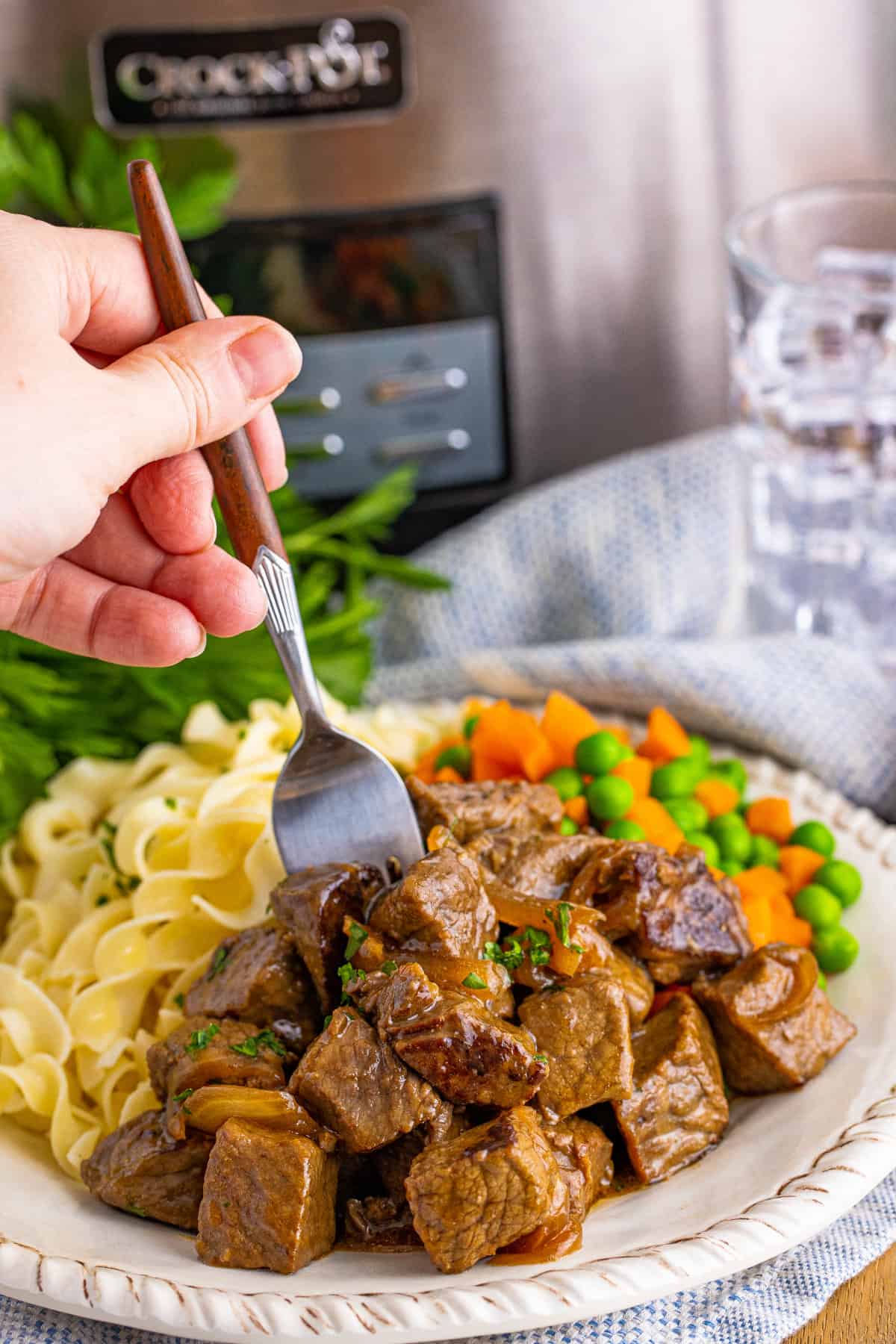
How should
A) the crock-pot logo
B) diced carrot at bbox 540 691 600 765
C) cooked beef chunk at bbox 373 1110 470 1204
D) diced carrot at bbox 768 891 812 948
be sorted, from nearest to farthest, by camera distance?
cooked beef chunk at bbox 373 1110 470 1204
diced carrot at bbox 768 891 812 948
diced carrot at bbox 540 691 600 765
the crock-pot logo

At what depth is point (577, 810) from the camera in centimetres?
278

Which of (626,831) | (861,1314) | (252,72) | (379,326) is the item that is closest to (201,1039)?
(626,831)

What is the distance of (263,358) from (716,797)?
1.34m

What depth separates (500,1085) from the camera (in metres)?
2.06

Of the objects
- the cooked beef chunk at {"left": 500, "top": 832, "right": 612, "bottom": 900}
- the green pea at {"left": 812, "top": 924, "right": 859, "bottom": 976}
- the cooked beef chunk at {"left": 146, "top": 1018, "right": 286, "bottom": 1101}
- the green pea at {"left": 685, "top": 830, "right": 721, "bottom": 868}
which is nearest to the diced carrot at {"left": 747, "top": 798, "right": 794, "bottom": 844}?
the green pea at {"left": 685, "top": 830, "right": 721, "bottom": 868}

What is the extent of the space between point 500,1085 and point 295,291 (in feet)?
7.20

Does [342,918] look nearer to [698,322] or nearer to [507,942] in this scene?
[507,942]

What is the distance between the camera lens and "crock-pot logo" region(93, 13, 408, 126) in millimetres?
3217

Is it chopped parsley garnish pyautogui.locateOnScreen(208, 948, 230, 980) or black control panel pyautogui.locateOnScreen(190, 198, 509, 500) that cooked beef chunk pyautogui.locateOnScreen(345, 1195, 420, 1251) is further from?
black control panel pyautogui.locateOnScreen(190, 198, 509, 500)

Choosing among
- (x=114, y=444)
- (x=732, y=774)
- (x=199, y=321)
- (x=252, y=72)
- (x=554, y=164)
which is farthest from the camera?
(x=554, y=164)

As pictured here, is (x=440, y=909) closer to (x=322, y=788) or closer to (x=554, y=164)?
(x=322, y=788)

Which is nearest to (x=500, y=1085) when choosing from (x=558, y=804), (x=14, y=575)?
(x=558, y=804)

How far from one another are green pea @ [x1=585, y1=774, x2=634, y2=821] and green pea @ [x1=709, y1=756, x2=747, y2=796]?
0.31 meters

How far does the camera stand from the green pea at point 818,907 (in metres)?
2.62
